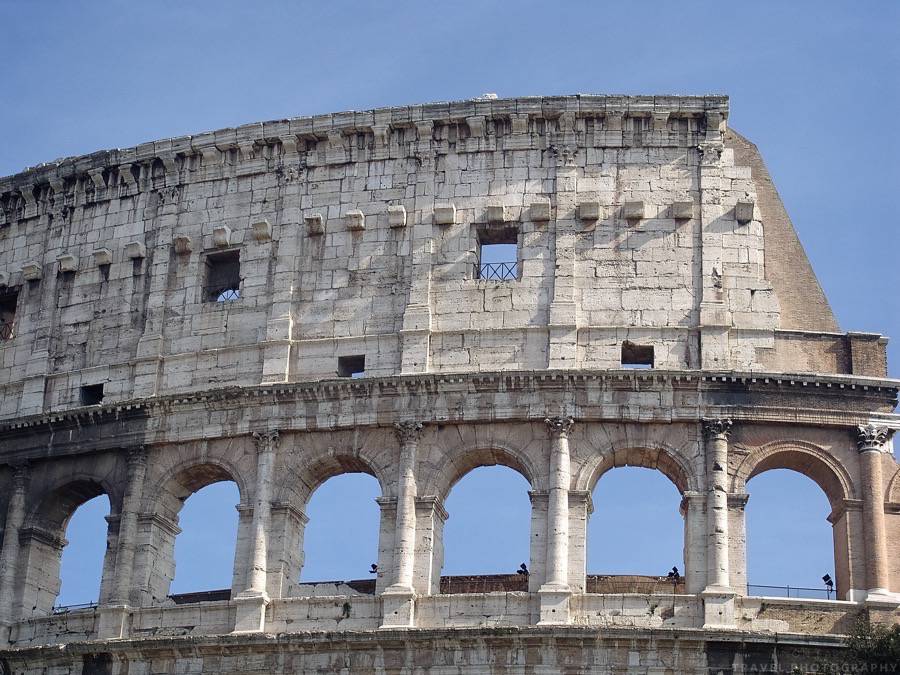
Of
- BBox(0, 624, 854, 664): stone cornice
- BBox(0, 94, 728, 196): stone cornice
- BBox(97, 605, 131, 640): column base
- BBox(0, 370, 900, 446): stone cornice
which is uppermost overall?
BBox(0, 94, 728, 196): stone cornice

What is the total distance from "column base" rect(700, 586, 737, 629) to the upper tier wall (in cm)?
427

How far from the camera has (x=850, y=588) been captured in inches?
1326

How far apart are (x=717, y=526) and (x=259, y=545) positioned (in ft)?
26.7

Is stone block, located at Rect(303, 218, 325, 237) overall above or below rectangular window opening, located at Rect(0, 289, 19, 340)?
above

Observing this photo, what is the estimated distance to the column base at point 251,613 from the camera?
113 feet

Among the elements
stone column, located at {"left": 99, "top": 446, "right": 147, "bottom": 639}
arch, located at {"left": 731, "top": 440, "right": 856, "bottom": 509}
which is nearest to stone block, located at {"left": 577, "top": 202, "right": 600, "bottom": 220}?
arch, located at {"left": 731, "top": 440, "right": 856, "bottom": 509}

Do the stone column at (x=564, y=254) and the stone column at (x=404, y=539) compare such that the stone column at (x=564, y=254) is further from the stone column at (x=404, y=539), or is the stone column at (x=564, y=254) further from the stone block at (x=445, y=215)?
the stone column at (x=404, y=539)

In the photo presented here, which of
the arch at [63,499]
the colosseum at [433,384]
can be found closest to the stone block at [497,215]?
the colosseum at [433,384]

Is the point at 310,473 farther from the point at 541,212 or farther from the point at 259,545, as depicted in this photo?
the point at 541,212

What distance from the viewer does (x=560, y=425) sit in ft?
115

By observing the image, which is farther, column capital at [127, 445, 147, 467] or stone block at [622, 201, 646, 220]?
column capital at [127, 445, 147, 467]

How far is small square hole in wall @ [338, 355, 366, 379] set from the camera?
3681cm

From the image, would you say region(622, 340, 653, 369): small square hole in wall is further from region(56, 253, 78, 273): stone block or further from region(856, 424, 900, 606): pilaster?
region(56, 253, 78, 273): stone block

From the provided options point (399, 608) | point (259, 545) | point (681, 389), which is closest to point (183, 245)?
point (259, 545)
